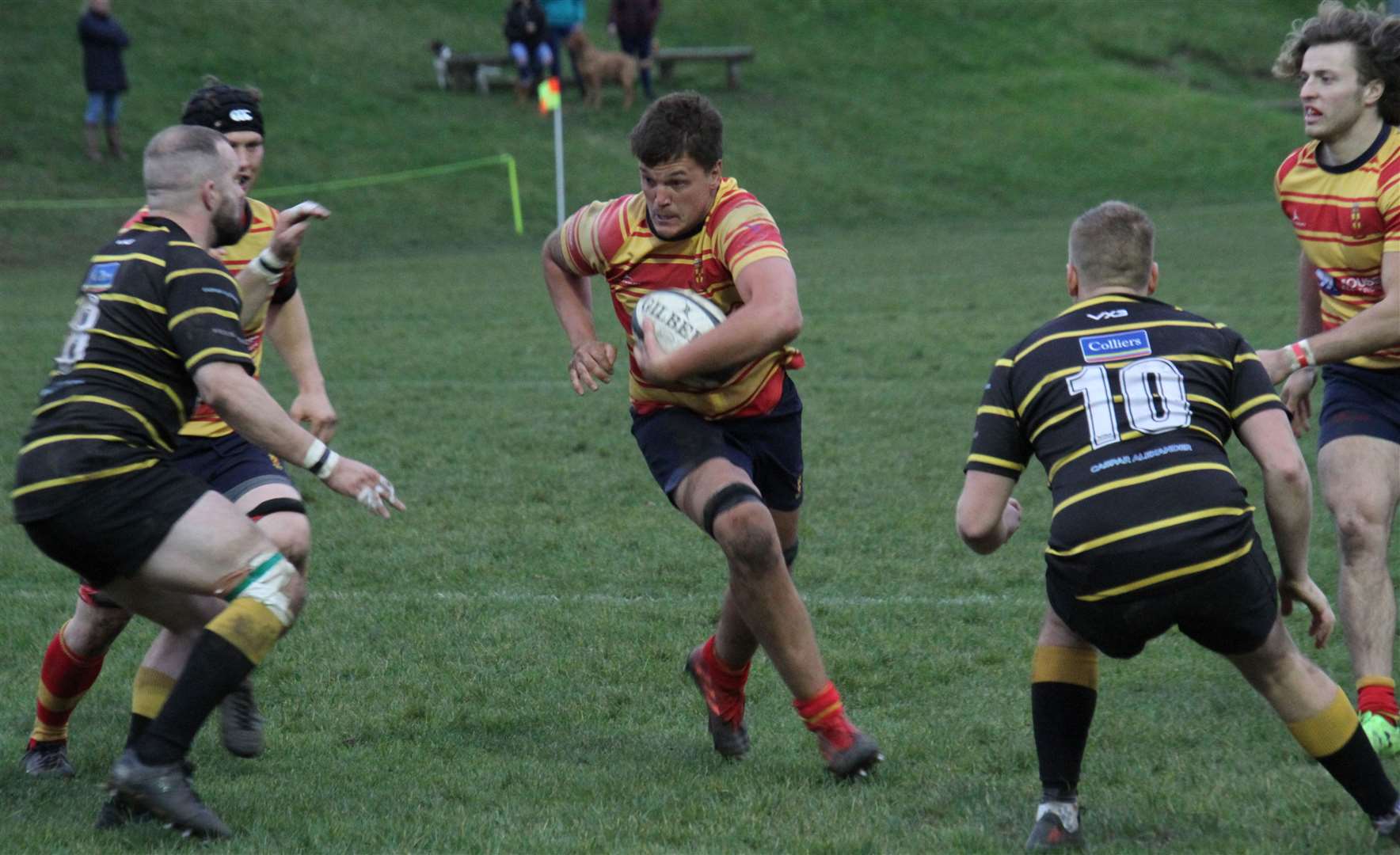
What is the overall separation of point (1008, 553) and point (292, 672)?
3.53 metres

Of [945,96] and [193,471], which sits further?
[945,96]

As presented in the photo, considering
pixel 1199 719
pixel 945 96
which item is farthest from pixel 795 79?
pixel 1199 719

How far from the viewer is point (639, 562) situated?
764 centimetres

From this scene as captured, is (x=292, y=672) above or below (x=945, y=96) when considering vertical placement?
above

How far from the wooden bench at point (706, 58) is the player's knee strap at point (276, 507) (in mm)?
26667

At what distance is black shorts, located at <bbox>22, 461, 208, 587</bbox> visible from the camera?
419cm

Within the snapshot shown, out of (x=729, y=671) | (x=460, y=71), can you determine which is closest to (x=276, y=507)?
(x=729, y=671)

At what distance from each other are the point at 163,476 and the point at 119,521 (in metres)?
0.17

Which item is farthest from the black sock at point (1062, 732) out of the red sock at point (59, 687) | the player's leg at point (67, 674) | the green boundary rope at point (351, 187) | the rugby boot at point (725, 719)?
the green boundary rope at point (351, 187)

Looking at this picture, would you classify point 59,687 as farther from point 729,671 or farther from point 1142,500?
A: point 1142,500

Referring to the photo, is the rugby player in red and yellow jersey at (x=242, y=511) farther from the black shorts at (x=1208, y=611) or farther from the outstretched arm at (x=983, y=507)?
the black shorts at (x=1208, y=611)

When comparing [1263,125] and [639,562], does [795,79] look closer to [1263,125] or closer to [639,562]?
[1263,125]

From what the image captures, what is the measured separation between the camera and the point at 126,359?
4.29 m

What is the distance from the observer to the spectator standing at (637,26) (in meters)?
29.0
